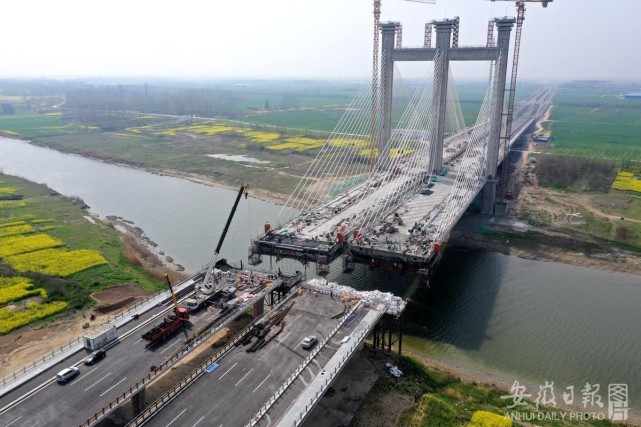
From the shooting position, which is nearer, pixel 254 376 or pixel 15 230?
pixel 254 376

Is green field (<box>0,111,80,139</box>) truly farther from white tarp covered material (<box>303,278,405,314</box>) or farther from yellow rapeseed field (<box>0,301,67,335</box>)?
white tarp covered material (<box>303,278,405,314</box>)

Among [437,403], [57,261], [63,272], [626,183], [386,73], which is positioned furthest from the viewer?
[626,183]

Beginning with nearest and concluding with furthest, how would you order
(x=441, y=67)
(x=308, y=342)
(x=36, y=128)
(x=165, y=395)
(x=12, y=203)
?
(x=165, y=395)
(x=308, y=342)
(x=441, y=67)
(x=12, y=203)
(x=36, y=128)

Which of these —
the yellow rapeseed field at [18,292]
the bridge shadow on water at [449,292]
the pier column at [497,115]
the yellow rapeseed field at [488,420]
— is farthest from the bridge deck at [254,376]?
the pier column at [497,115]

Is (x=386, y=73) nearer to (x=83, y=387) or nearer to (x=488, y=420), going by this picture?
(x=488, y=420)

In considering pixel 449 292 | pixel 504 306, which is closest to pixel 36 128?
pixel 449 292

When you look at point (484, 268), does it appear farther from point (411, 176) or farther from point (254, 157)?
point (254, 157)

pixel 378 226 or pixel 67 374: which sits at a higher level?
pixel 378 226
